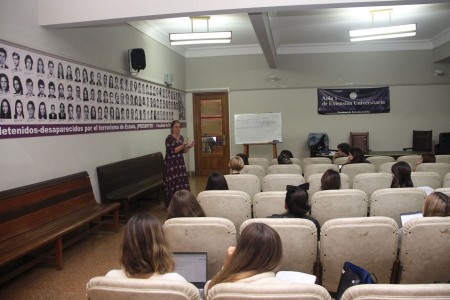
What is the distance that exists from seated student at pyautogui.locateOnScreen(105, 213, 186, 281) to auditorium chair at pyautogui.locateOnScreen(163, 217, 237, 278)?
554 mm

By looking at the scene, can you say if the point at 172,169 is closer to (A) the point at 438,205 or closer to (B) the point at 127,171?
(B) the point at 127,171

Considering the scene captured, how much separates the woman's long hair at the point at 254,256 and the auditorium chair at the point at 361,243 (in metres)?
0.81

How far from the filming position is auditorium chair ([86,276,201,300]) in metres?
1.37

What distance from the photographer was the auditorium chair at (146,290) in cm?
137

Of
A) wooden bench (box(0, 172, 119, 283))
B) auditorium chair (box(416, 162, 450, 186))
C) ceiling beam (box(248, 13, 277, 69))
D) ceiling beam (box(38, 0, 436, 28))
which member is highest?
ceiling beam (box(248, 13, 277, 69))

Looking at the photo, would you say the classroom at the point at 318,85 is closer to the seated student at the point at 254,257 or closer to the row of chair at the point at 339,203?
the row of chair at the point at 339,203

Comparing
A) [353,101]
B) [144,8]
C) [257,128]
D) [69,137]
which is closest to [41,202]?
[69,137]

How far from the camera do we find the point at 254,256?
1.55 meters

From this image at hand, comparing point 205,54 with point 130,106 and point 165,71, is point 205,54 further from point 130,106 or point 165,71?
point 130,106

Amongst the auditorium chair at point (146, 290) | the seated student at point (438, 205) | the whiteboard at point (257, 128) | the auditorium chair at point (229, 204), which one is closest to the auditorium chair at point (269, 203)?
the auditorium chair at point (229, 204)

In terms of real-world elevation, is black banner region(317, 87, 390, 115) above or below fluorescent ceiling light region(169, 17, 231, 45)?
below

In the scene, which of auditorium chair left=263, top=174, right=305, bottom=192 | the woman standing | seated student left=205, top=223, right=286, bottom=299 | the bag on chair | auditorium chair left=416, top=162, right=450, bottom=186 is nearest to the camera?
seated student left=205, top=223, right=286, bottom=299

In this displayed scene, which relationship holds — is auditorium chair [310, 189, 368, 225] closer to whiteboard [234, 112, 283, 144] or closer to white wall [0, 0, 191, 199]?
white wall [0, 0, 191, 199]

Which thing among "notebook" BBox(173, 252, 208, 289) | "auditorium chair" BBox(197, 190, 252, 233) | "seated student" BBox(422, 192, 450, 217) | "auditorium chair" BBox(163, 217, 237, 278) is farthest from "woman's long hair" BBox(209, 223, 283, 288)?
"auditorium chair" BBox(197, 190, 252, 233)
